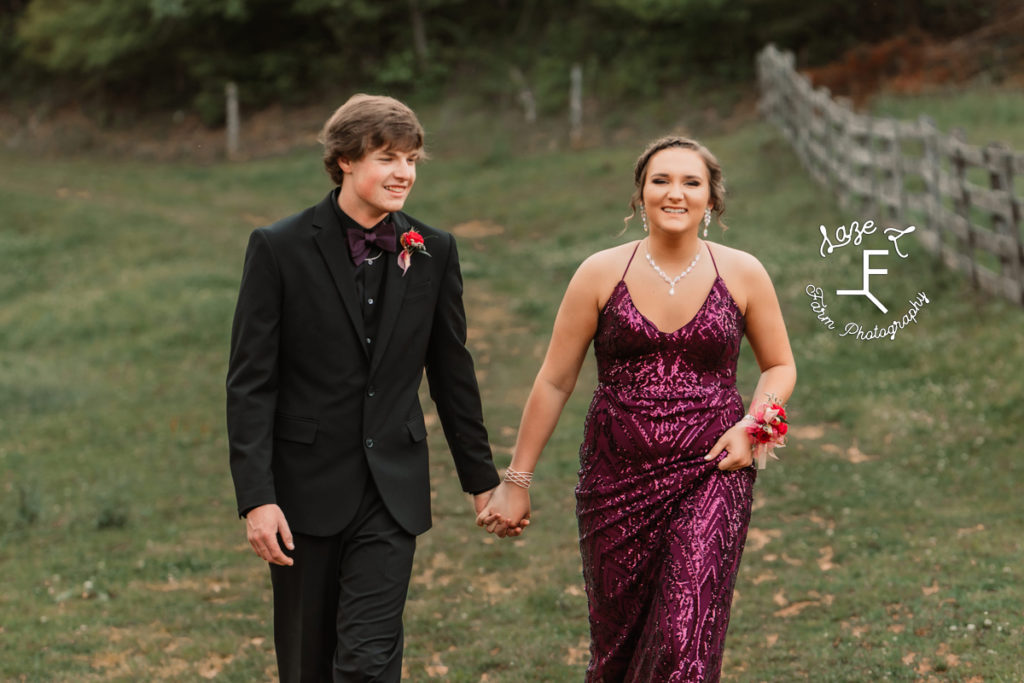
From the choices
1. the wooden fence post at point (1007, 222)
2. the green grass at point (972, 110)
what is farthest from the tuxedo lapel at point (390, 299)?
the green grass at point (972, 110)

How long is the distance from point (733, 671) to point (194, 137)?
3158 centimetres

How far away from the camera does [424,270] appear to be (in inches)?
170

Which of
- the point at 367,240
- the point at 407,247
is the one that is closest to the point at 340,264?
the point at 367,240

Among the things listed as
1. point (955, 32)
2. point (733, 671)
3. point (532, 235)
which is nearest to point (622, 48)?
point (955, 32)

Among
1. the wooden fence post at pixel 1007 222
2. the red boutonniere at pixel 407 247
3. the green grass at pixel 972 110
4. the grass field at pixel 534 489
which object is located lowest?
the grass field at pixel 534 489

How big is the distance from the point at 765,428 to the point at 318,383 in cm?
153

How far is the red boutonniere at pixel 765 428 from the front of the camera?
4242 mm

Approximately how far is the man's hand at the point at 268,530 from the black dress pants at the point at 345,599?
0.49ft

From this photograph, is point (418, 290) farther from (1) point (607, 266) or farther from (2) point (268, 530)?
(2) point (268, 530)

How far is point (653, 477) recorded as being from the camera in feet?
14.1

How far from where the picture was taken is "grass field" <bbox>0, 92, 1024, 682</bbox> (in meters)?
6.50

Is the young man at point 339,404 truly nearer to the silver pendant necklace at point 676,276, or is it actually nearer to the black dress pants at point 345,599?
the black dress pants at point 345,599

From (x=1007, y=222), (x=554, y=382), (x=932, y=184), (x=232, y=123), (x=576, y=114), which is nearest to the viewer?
(x=554, y=382)

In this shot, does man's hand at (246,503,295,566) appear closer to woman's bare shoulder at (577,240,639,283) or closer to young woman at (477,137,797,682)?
young woman at (477,137,797,682)
